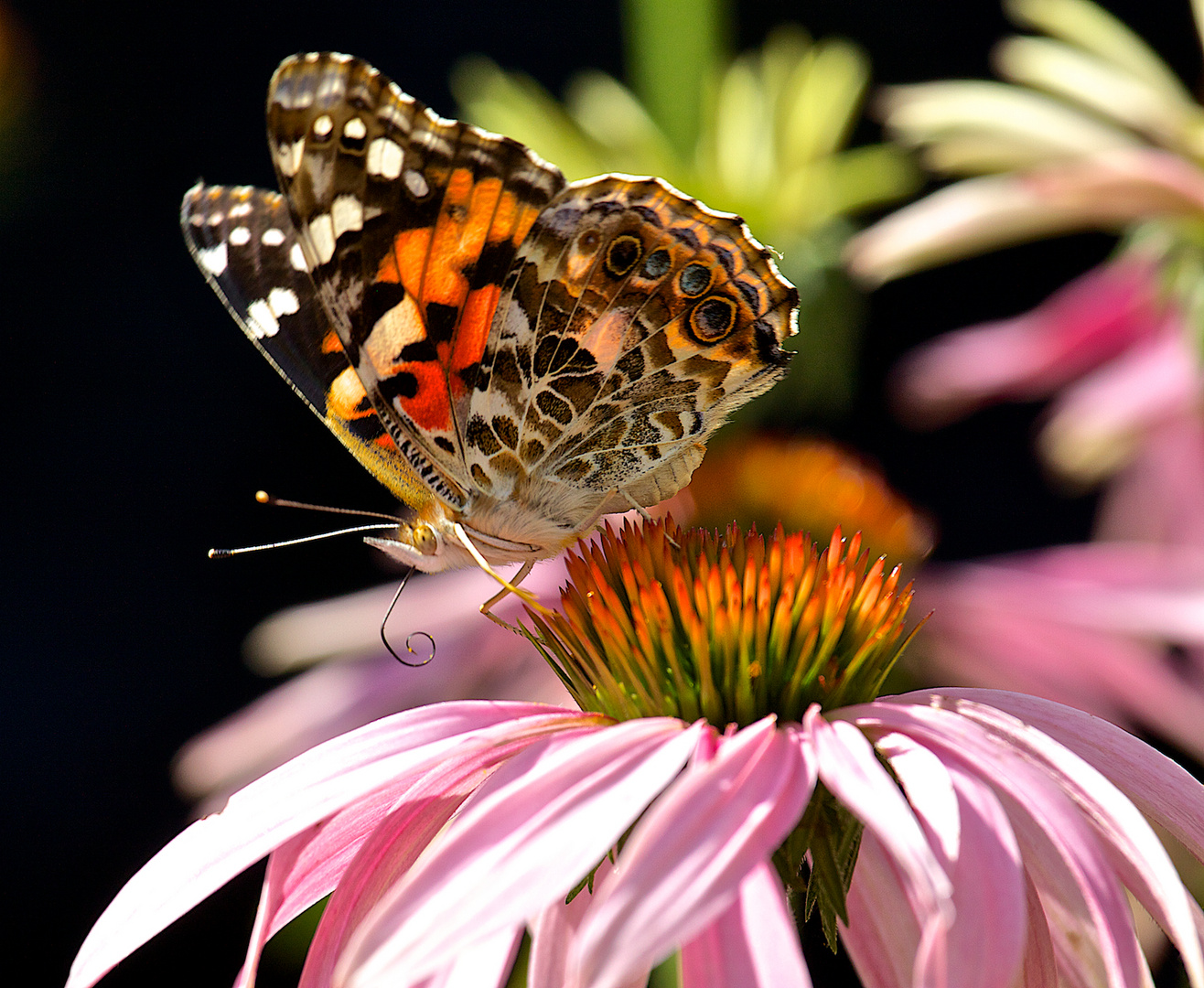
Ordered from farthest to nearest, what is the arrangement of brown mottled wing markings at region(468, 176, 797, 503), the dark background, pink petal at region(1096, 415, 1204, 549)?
the dark background
pink petal at region(1096, 415, 1204, 549)
brown mottled wing markings at region(468, 176, 797, 503)

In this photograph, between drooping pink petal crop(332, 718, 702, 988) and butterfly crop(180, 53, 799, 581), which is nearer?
drooping pink petal crop(332, 718, 702, 988)

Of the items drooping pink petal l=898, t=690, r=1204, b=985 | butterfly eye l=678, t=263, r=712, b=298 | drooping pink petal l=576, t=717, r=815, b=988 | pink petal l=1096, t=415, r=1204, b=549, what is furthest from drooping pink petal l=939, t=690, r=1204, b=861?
pink petal l=1096, t=415, r=1204, b=549

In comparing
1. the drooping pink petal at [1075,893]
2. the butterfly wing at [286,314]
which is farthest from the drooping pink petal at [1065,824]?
the butterfly wing at [286,314]

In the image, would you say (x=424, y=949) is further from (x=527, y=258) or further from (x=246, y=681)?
(x=246, y=681)

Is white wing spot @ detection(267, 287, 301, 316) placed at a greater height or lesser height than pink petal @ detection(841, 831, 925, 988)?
greater

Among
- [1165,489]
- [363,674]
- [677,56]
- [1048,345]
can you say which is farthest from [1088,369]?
[363,674]

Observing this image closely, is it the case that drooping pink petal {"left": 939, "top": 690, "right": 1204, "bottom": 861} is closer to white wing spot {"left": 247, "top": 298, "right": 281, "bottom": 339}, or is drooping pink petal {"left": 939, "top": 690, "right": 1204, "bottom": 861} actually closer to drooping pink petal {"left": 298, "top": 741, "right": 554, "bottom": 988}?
drooping pink petal {"left": 298, "top": 741, "right": 554, "bottom": 988}

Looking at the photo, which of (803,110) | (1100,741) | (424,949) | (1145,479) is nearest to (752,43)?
(803,110)

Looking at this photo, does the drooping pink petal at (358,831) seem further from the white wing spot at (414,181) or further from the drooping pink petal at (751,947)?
the white wing spot at (414,181)

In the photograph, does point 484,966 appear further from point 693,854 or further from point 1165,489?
point 1165,489
